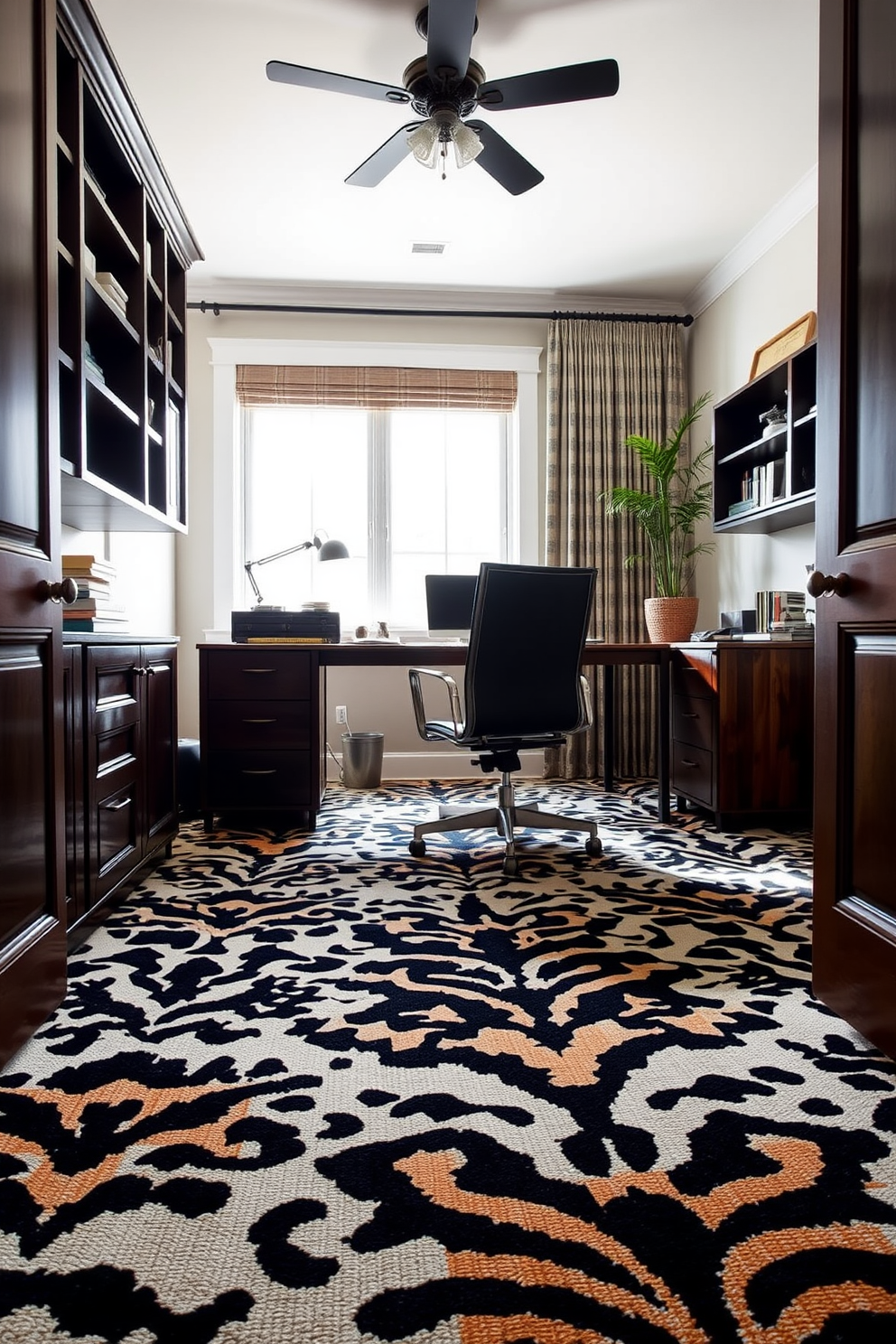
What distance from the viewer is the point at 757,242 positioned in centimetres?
391

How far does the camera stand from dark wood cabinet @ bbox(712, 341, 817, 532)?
310 cm

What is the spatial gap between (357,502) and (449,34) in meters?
2.68

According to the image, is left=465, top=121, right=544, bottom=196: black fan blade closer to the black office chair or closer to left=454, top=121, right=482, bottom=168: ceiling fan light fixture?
left=454, top=121, right=482, bottom=168: ceiling fan light fixture

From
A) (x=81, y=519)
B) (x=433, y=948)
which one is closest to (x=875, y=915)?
(x=433, y=948)

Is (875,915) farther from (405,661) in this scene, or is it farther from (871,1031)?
(405,661)

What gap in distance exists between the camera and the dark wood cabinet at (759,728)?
3.14m

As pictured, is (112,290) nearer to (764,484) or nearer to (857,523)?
(857,523)

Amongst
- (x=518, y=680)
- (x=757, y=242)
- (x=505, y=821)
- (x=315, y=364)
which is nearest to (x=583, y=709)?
(x=518, y=680)

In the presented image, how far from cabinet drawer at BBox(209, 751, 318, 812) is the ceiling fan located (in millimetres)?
2182

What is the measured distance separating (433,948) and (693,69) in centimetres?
301

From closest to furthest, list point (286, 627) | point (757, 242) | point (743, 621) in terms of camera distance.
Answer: point (286, 627)
point (743, 621)
point (757, 242)

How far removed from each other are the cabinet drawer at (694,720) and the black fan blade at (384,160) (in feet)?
7.49

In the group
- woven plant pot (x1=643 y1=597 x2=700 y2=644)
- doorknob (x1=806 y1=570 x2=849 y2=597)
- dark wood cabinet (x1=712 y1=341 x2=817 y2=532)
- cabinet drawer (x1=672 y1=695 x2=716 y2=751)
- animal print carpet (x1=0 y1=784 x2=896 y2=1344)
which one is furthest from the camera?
woven plant pot (x1=643 y1=597 x2=700 y2=644)

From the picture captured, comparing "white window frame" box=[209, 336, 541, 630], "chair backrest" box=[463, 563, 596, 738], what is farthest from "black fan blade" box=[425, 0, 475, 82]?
"white window frame" box=[209, 336, 541, 630]
